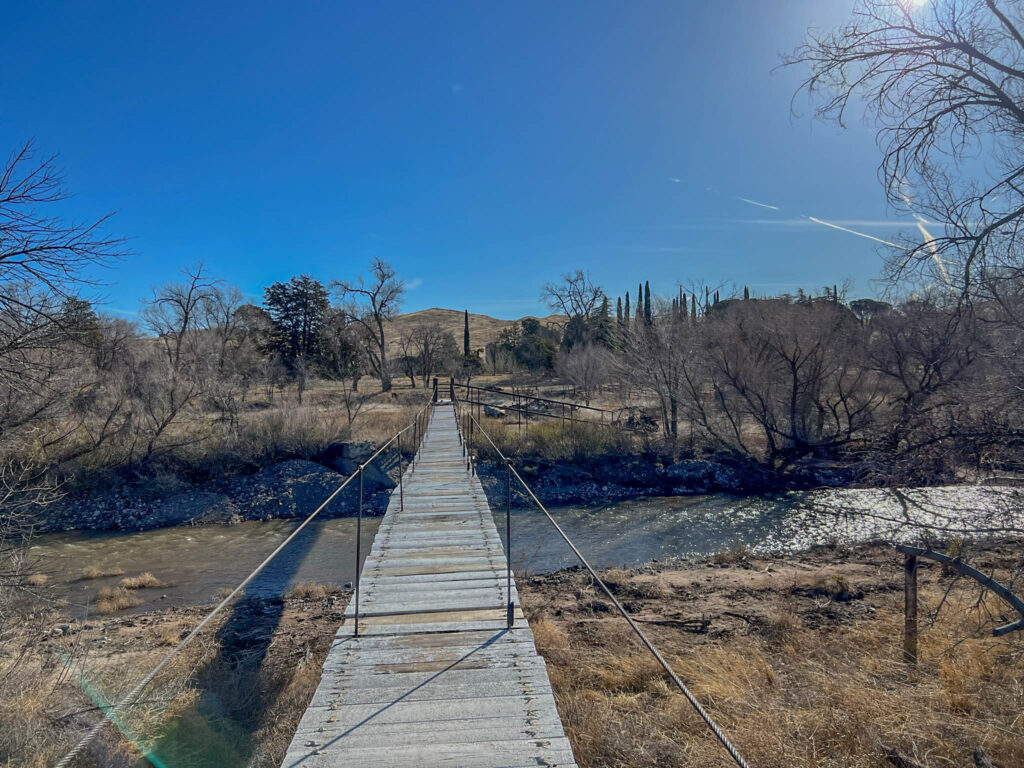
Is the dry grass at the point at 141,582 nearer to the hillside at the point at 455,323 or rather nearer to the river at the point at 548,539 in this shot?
the river at the point at 548,539

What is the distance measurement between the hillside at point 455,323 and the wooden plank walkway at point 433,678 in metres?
75.7

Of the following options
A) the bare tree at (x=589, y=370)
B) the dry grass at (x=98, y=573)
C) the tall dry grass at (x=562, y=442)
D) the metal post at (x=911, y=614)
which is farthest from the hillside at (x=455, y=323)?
the metal post at (x=911, y=614)

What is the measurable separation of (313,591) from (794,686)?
8230 mm

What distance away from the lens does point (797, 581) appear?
406 inches

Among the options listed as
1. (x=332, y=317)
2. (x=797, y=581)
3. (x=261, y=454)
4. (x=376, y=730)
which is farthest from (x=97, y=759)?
(x=332, y=317)

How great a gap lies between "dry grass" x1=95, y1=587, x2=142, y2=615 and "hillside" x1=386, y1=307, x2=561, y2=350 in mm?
69973

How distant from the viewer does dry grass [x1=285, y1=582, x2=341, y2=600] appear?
1055 centimetres

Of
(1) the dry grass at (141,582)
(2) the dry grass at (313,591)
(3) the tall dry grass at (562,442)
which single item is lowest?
(1) the dry grass at (141,582)

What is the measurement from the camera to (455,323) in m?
99.9

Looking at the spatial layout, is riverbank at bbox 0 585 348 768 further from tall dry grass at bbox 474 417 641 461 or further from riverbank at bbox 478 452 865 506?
tall dry grass at bbox 474 417 641 461

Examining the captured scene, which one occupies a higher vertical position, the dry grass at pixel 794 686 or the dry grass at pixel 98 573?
the dry grass at pixel 794 686

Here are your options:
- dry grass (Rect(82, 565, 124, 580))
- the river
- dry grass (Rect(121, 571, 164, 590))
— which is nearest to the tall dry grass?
the river

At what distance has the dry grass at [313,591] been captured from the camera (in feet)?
34.6

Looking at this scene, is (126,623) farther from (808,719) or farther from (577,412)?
(577,412)
